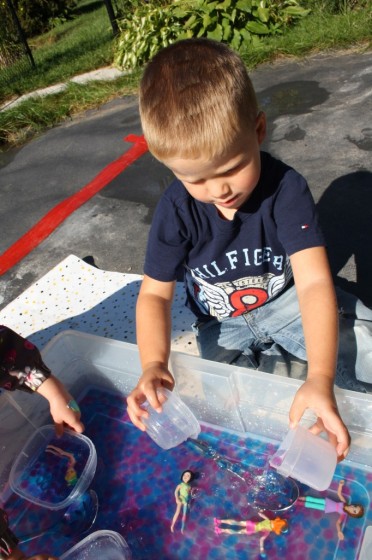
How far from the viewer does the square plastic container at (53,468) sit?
47.7 inches

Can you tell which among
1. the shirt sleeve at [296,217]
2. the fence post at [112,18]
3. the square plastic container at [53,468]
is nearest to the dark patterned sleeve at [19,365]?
the square plastic container at [53,468]

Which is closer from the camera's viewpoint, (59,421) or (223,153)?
(223,153)

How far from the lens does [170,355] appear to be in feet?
4.01

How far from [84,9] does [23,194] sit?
844 centimetres

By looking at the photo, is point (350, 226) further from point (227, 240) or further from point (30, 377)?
point (30, 377)

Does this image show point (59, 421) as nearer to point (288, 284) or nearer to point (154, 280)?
point (154, 280)

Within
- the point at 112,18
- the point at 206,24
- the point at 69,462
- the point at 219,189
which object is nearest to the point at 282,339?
the point at 219,189

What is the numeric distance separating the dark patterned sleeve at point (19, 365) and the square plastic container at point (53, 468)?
156 mm

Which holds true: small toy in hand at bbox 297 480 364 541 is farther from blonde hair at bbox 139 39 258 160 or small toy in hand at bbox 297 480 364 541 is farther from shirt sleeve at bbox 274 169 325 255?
blonde hair at bbox 139 39 258 160

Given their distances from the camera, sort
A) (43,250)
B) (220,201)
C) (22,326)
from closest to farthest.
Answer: (220,201) → (22,326) → (43,250)

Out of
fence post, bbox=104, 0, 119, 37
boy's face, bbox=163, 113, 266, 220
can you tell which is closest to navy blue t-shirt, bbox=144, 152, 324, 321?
boy's face, bbox=163, 113, 266, 220

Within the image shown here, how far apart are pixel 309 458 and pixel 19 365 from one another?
0.72 meters

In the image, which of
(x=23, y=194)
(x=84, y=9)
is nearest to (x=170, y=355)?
(x=23, y=194)

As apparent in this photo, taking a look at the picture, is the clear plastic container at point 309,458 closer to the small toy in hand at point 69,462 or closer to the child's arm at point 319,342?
the child's arm at point 319,342
